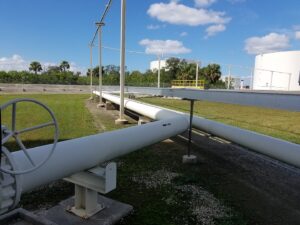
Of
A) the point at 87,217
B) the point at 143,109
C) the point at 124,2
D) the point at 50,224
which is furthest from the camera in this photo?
the point at 124,2

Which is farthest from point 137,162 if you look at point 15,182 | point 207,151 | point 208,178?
point 15,182

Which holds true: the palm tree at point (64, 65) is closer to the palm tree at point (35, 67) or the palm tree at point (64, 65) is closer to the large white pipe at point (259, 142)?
A: the palm tree at point (35, 67)

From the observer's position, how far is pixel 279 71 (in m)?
55.4

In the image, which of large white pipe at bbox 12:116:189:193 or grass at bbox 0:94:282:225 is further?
grass at bbox 0:94:282:225

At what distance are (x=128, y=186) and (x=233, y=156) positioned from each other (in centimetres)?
275

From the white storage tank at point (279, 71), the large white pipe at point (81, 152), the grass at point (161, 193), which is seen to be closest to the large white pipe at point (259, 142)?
the grass at point (161, 193)

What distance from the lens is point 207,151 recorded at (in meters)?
6.34

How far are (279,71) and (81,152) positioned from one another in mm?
59644

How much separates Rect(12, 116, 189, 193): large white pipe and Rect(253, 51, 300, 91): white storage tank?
52.9 metres

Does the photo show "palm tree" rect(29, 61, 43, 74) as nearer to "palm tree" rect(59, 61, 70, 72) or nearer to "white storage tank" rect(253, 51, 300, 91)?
"palm tree" rect(59, 61, 70, 72)

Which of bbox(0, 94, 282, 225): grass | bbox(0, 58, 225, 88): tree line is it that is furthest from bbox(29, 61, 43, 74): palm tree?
bbox(0, 94, 282, 225): grass

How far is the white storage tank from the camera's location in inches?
2090

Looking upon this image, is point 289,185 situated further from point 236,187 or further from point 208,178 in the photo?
point 208,178

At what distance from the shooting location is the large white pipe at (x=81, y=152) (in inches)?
85.8
